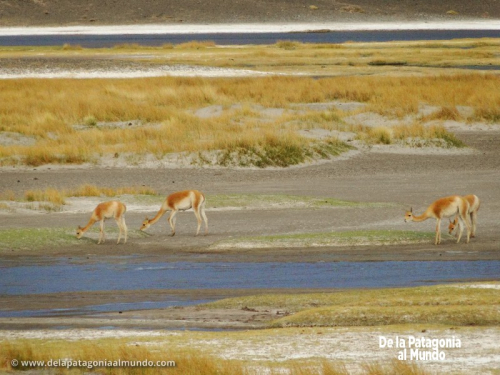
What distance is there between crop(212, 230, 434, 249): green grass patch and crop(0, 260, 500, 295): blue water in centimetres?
141

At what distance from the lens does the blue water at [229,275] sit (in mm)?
15094

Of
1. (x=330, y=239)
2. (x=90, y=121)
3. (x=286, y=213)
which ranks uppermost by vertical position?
(x=90, y=121)

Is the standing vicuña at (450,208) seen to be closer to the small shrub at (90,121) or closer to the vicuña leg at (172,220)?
the vicuña leg at (172,220)

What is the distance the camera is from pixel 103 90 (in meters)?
39.5

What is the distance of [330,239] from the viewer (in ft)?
60.1

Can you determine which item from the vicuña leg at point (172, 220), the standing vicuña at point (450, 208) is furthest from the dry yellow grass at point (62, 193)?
the standing vicuña at point (450, 208)

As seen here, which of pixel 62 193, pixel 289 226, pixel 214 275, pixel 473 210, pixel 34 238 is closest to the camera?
pixel 214 275

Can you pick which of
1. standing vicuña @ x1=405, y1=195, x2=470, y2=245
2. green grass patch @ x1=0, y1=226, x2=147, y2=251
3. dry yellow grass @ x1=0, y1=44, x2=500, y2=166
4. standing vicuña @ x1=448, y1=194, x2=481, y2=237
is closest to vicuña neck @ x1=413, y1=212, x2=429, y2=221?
standing vicuña @ x1=405, y1=195, x2=470, y2=245

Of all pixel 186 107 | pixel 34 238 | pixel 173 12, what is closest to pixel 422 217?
pixel 34 238

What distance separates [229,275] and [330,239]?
313cm

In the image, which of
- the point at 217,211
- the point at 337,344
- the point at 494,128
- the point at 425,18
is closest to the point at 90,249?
the point at 217,211

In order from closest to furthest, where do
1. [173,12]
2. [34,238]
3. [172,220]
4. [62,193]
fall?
[34,238], [172,220], [62,193], [173,12]

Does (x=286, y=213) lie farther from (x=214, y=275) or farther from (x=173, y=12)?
(x=173, y=12)

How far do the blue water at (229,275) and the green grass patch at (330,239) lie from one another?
4.64 feet
